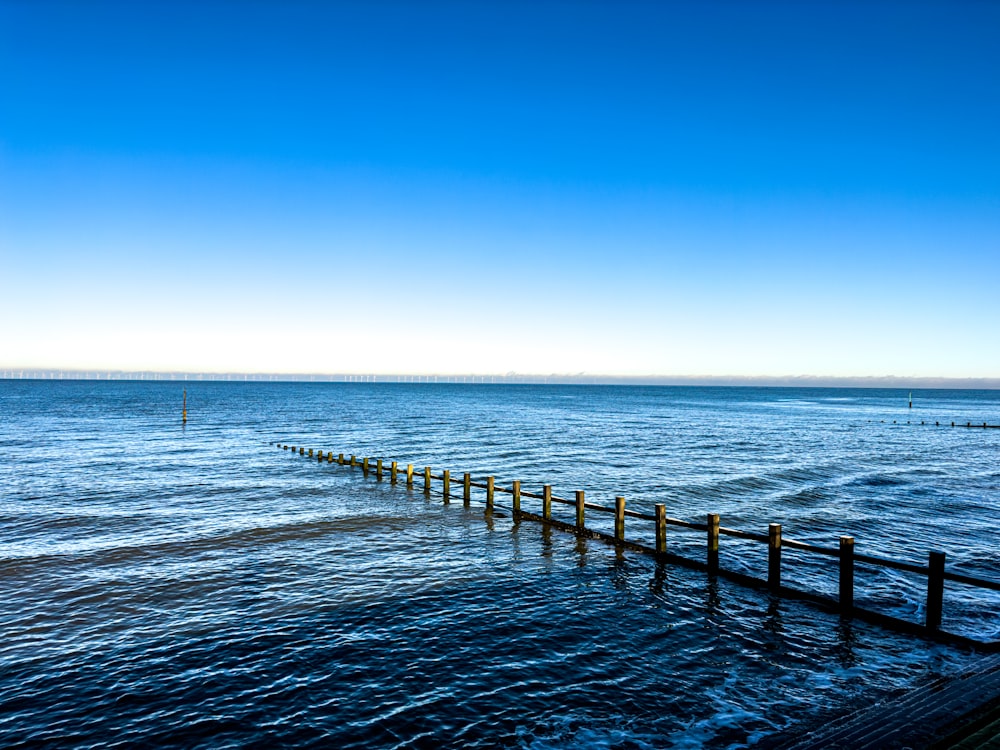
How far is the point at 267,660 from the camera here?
12797 millimetres

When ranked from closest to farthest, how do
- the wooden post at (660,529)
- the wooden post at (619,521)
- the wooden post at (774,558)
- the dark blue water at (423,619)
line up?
1. the dark blue water at (423,619)
2. the wooden post at (774,558)
3. the wooden post at (660,529)
4. the wooden post at (619,521)

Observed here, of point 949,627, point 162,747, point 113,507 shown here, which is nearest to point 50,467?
point 113,507

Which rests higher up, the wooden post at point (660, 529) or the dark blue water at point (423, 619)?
the wooden post at point (660, 529)

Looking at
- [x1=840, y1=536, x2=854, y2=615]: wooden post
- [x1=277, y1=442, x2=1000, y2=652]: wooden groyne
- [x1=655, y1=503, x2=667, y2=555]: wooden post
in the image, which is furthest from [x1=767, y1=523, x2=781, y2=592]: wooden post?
[x1=655, y1=503, x2=667, y2=555]: wooden post

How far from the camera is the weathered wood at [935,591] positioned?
1365 centimetres

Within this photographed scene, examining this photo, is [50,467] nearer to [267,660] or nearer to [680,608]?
[267,660]

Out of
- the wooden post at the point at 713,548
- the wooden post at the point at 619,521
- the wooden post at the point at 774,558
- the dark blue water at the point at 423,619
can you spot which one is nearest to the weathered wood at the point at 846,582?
the dark blue water at the point at 423,619

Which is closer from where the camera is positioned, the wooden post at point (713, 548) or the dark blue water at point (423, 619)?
the dark blue water at point (423, 619)

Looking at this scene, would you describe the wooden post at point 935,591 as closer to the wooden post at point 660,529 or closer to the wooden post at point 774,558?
the wooden post at point 774,558

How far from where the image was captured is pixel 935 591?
1383 centimetres

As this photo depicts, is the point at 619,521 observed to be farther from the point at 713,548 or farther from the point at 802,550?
the point at 802,550

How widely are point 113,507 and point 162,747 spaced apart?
72.2 feet

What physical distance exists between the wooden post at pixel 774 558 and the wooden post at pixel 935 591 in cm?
351

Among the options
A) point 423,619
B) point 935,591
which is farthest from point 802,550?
point 423,619
